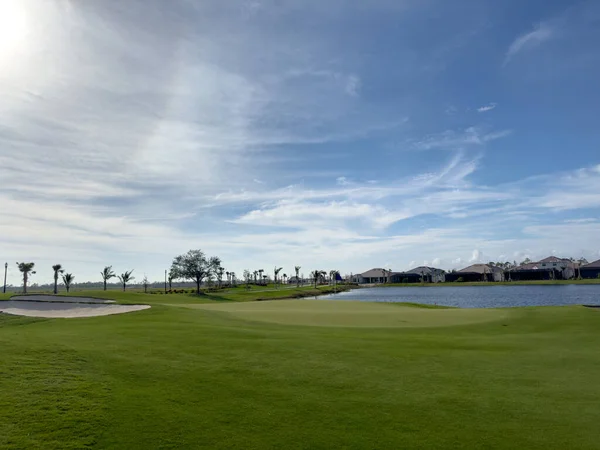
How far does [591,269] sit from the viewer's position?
177750mm

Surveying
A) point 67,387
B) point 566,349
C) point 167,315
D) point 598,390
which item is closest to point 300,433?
point 67,387

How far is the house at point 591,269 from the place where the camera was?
176 metres

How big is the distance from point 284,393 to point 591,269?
20434 cm

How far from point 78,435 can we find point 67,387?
215cm

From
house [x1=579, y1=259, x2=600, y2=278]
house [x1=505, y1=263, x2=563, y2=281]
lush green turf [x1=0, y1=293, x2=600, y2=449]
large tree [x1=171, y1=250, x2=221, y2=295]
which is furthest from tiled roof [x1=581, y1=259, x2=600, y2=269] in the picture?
lush green turf [x1=0, y1=293, x2=600, y2=449]

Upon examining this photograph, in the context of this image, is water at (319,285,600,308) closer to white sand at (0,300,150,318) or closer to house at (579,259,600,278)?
white sand at (0,300,150,318)

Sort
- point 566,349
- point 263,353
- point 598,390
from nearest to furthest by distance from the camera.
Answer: point 598,390 < point 263,353 < point 566,349

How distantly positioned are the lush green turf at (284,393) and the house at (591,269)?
191 meters

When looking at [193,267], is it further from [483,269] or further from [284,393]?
[483,269]

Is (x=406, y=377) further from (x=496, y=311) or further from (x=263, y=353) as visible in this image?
(x=496, y=311)

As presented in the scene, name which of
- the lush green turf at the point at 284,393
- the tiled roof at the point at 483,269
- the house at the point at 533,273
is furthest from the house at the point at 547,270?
the lush green turf at the point at 284,393

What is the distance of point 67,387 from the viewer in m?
9.26

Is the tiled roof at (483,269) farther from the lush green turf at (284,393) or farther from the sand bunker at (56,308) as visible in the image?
the lush green turf at (284,393)

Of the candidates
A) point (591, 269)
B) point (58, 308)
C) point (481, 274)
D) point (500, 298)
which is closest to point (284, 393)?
point (58, 308)
